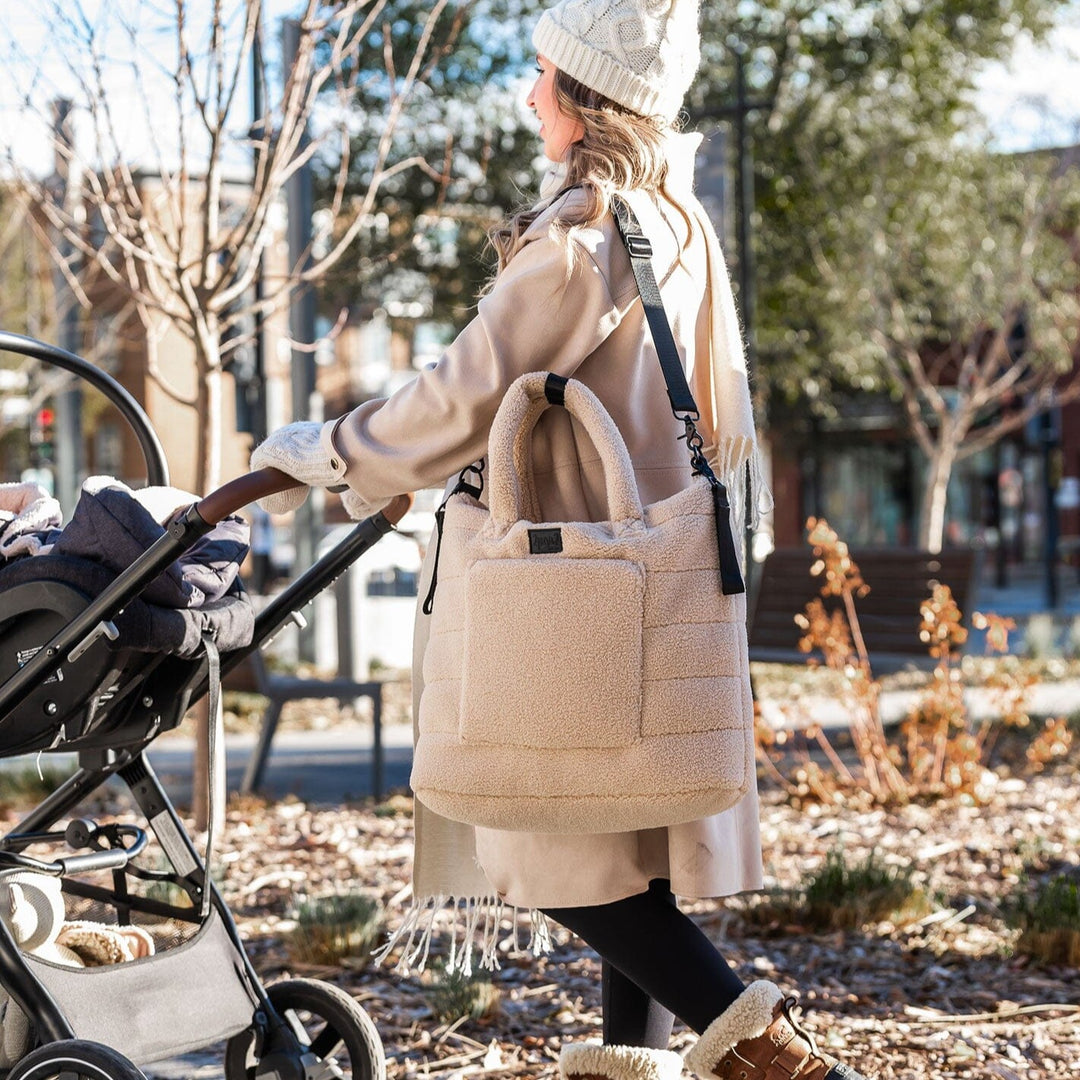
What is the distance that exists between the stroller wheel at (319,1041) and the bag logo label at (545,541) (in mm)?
1043

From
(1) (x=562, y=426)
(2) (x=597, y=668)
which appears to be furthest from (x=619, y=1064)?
(1) (x=562, y=426)

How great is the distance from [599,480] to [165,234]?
11.0ft

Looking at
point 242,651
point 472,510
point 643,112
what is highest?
point 643,112

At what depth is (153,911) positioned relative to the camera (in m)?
2.86

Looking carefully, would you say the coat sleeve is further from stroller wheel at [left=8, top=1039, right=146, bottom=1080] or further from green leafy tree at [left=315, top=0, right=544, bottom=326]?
green leafy tree at [left=315, top=0, right=544, bottom=326]

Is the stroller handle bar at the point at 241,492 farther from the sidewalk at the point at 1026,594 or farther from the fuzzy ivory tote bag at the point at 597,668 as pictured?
the sidewalk at the point at 1026,594

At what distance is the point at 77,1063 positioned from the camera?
2.30 metres

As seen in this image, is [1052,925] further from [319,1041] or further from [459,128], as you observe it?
[459,128]

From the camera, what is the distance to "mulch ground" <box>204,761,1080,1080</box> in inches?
135

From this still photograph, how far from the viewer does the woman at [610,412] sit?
229cm

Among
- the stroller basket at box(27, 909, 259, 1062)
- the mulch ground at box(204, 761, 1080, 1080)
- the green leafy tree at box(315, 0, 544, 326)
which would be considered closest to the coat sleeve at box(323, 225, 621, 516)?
the stroller basket at box(27, 909, 259, 1062)

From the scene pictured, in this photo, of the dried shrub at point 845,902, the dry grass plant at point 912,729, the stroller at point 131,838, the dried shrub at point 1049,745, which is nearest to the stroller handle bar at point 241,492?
the stroller at point 131,838

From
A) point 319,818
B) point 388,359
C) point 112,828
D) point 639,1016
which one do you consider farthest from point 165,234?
point 388,359

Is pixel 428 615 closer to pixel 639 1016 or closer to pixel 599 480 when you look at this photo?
pixel 599 480
